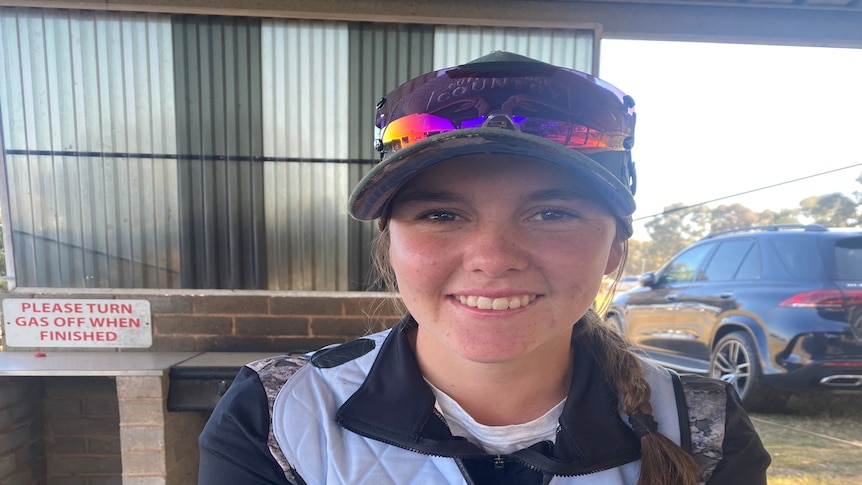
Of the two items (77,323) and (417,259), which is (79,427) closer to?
(77,323)

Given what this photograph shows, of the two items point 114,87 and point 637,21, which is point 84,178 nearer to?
point 114,87

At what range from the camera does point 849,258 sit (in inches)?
142

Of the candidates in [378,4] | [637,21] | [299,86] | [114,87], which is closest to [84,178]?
[114,87]

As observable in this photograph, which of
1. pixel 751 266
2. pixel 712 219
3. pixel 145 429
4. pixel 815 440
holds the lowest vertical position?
pixel 815 440

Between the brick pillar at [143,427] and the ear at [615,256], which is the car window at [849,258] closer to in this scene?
the ear at [615,256]

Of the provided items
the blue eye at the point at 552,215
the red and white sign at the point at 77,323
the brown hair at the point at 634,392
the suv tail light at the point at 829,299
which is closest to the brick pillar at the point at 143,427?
the red and white sign at the point at 77,323

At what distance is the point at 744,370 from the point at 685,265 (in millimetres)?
1282

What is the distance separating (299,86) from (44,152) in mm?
1420

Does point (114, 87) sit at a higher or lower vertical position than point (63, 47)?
lower

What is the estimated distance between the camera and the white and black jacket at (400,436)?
0.93m

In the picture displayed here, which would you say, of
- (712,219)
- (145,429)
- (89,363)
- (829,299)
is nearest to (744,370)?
(829,299)

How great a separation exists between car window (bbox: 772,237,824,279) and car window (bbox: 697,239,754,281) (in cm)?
34

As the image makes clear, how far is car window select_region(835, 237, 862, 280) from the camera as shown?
3.58 metres

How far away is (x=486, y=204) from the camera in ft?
2.88
